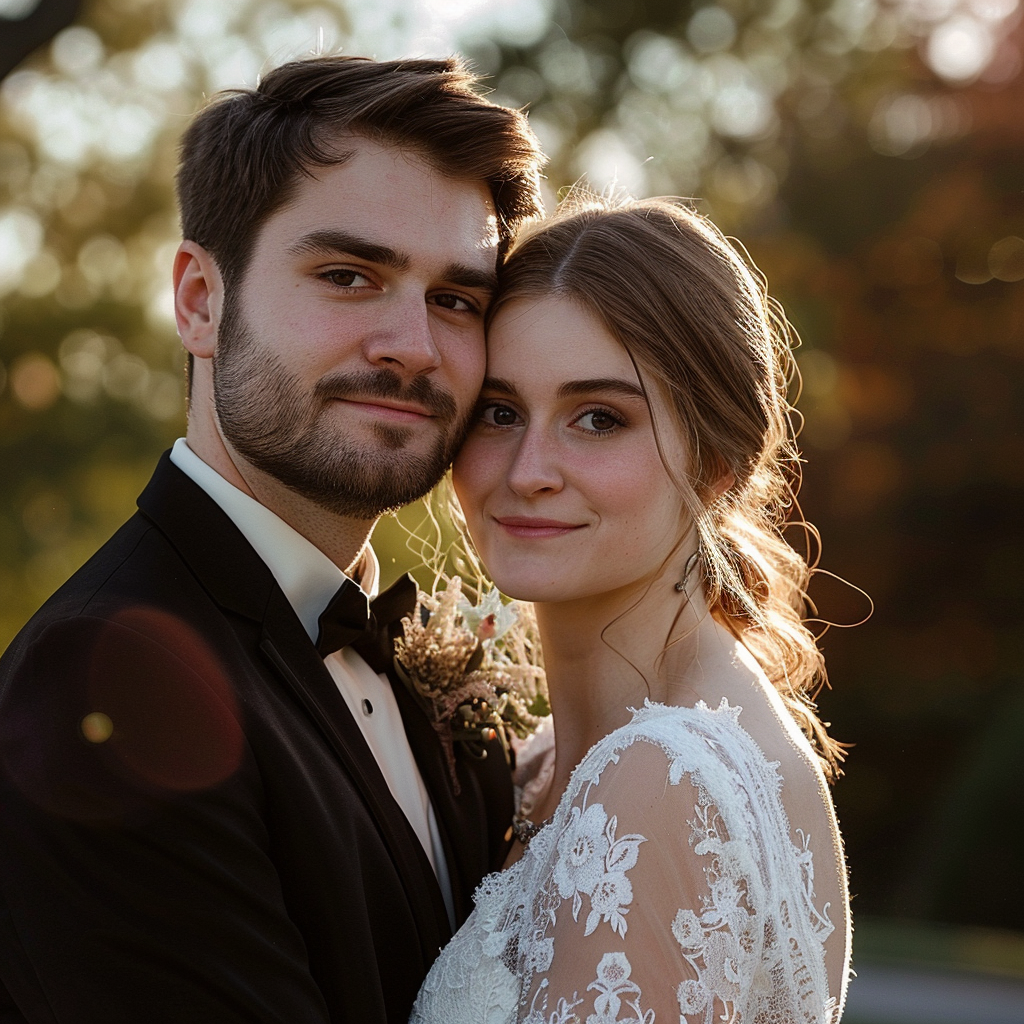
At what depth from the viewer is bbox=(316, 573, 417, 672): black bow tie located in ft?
9.71

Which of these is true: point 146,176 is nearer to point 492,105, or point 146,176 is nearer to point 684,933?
point 492,105

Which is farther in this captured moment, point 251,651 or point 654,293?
point 654,293

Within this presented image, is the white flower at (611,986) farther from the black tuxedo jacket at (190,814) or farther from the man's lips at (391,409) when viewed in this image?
the man's lips at (391,409)

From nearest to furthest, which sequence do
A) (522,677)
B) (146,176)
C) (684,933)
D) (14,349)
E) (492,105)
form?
(684,933) < (492,105) < (522,677) < (14,349) < (146,176)

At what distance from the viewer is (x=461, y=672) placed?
11.1 ft

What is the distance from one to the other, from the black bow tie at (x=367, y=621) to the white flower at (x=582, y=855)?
75 centimetres

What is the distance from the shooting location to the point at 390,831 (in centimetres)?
269

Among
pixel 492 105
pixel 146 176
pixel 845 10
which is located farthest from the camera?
pixel 845 10

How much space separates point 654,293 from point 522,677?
4.81 ft

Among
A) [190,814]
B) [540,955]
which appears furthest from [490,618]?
[190,814]

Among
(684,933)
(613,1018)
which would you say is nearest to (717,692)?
(684,933)

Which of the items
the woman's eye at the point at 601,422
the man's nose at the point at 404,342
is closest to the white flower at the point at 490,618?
the woman's eye at the point at 601,422

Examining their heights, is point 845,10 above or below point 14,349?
above

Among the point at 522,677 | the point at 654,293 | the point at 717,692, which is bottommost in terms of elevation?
the point at 522,677
